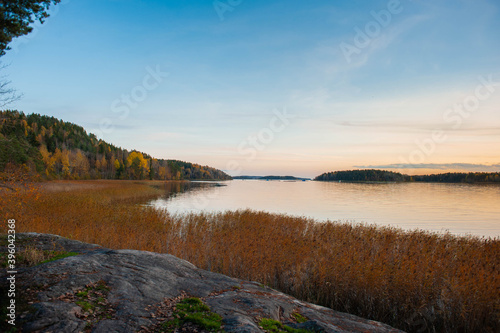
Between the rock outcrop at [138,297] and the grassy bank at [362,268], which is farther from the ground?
the rock outcrop at [138,297]

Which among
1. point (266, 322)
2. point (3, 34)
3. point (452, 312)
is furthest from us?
point (3, 34)

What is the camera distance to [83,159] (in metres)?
98.0

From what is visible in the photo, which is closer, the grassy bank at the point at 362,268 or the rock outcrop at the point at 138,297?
the rock outcrop at the point at 138,297

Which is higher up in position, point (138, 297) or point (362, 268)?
point (138, 297)

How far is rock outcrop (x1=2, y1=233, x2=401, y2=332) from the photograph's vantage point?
14.2ft

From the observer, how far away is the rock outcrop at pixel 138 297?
14.2ft

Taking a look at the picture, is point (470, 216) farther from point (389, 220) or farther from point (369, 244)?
point (369, 244)

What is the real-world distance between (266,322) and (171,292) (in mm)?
2213

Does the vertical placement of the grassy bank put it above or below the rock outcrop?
below

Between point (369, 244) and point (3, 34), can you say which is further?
point (369, 244)

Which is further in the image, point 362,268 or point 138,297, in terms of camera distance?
point 362,268

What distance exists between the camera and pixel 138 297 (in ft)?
17.3

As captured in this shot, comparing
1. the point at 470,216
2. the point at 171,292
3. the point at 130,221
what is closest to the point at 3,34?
the point at 130,221

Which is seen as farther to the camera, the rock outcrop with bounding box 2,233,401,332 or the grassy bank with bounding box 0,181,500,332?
the grassy bank with bounding box 0,181,500,332
